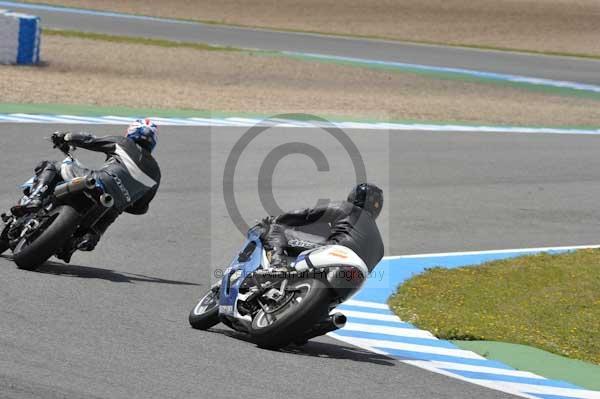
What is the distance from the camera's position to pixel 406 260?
13562 millimetres

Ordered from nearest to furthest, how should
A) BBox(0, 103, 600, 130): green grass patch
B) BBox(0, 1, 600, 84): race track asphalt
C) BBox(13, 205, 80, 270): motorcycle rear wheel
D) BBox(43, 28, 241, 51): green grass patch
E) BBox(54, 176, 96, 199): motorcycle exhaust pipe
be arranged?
BBox(13, 205, 80, 270): motorcycle rear wheel, BBox(54, 176, 96, 199): motorcycle exhaust pipe, BBox(0, 103, 600, 130): green grass patch, BBox(43, 28, 241, 51): green grass patch, BBox(0, 1, 600, 84): race track asphalt

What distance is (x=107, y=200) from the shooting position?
10359 mm

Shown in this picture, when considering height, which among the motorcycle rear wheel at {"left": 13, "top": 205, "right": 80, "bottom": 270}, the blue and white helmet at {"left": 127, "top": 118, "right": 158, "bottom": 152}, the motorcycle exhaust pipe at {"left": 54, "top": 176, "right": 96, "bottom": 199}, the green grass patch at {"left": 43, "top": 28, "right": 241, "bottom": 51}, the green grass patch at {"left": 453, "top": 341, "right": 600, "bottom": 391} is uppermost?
the blue and white helmet at {"left": 127, "top": 118, "right": 158, "bottom": 152}

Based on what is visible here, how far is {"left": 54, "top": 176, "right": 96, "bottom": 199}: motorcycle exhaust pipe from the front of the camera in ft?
33.4

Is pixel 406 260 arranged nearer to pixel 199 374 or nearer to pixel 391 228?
pixel 391 228

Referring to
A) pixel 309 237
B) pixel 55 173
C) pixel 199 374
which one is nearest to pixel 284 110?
pixel 55 173

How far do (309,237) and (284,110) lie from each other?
53.8 ft

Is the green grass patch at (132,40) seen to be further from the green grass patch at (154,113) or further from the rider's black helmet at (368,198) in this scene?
the rider's black helmet at (368,198)

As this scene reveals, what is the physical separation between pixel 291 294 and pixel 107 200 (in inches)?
110

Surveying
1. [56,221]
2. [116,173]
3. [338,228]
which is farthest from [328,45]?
[338,228]

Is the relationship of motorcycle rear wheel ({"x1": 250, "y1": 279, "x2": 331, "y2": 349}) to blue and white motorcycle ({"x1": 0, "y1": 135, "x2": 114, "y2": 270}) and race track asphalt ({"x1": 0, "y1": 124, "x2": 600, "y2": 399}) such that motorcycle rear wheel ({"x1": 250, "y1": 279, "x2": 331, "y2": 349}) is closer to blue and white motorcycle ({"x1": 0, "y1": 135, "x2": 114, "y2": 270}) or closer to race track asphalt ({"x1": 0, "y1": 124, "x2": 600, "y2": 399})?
race track asphalt ({"x1": 0, "y1": 124, "x2": 600, "y2": 399})

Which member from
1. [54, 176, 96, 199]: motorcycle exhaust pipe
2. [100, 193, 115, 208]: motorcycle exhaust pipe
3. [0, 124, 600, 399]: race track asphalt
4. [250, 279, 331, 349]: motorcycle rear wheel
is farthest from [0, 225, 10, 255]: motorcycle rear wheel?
[250, 279, 331, 349]: motorcycle rear wheel

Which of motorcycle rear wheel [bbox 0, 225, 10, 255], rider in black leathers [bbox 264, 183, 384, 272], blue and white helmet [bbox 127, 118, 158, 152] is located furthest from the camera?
blue and white helmet [bbox 127, 118, 158, 152]

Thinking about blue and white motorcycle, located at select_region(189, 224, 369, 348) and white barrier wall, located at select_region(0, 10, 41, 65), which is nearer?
blue and white motorcycle, located at select_region(189, 224, 369, 348)
